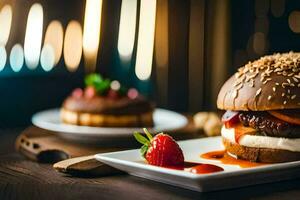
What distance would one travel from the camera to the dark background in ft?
16.0

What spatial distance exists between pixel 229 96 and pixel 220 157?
0.22 metres

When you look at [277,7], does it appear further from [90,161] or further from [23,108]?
[90,161]

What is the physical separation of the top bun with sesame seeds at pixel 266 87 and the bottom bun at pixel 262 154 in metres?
0.13

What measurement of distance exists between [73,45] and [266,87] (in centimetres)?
341

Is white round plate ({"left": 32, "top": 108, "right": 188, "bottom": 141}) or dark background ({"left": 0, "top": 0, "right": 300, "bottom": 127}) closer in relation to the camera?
white round plate ({"left": 32, "top": 108, "right": 188, "bottom": 141})

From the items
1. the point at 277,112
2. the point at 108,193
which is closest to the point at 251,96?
the point at 277,112

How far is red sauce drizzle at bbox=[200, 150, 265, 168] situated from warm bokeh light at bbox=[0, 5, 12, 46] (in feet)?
8.95

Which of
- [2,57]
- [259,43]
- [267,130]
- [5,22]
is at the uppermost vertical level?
[5,22]

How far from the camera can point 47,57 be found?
17.4 feet

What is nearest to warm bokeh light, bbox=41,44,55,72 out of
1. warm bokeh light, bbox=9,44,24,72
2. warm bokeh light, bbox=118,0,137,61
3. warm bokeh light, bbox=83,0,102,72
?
warm bokeh light, bbox=9,44,24,72

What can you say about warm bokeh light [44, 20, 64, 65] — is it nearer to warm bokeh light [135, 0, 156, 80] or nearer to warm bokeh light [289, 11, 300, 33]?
warm bokeh light [135, 0, 156, 80]

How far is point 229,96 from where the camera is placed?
2.48 metres

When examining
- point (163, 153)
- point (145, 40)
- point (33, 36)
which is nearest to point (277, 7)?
point (145, 40)

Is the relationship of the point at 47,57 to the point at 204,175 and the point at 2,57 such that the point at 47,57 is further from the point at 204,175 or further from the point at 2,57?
the point at 204,175
